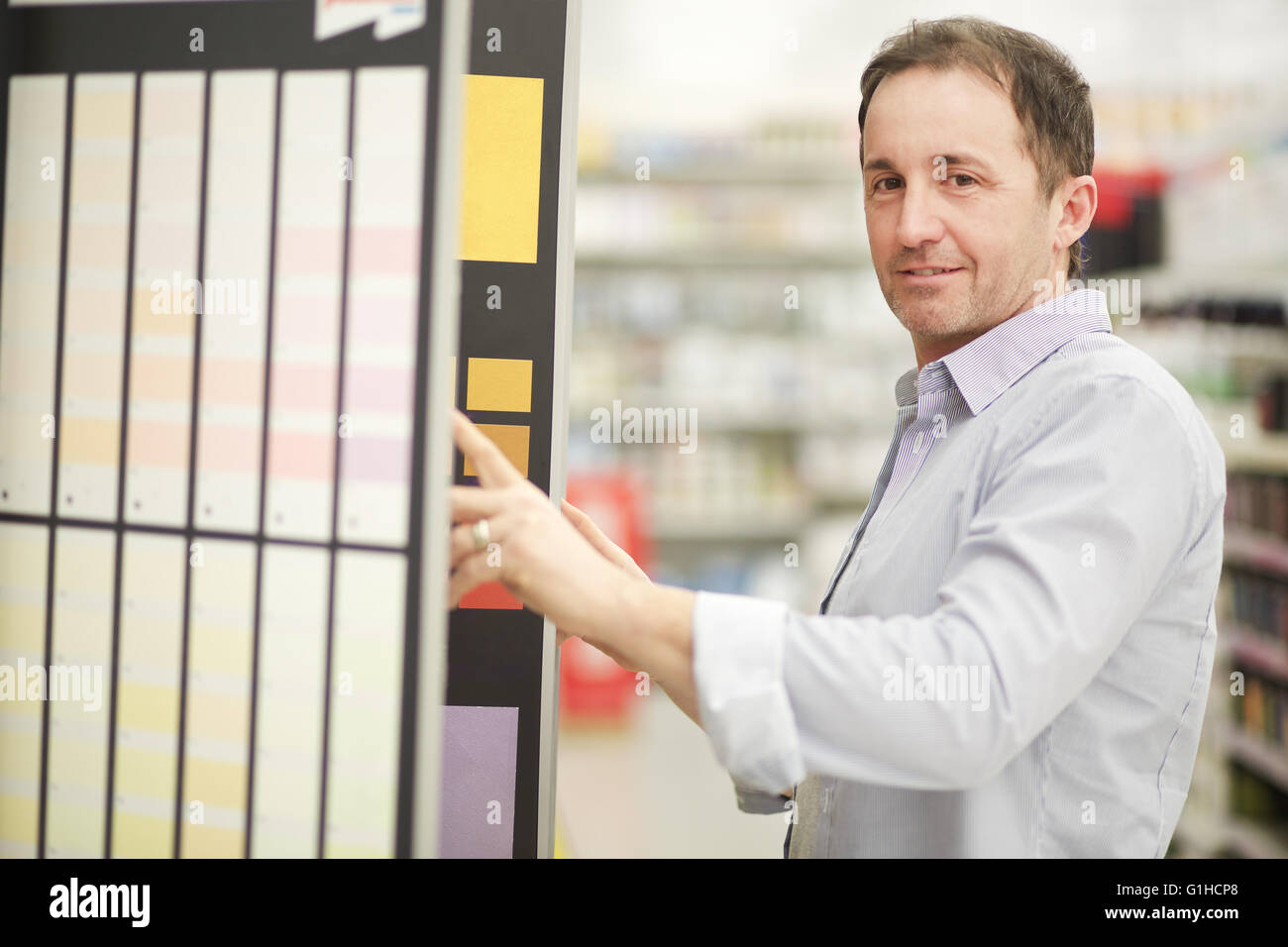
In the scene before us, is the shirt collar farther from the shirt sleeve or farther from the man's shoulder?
the shirt sleeve

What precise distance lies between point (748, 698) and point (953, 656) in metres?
0.19

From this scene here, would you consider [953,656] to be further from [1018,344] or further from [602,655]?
[602,655]

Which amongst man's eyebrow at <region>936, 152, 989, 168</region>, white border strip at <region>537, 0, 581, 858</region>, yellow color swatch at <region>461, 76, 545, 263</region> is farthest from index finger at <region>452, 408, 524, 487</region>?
man's eyebrow at <region>936, 152, 989, 168</region>

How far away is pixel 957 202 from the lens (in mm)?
1265

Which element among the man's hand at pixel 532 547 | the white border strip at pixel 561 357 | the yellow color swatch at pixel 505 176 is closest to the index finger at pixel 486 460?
the man's hand at pixel 532 547

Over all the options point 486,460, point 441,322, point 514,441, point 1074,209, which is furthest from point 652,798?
point 441,322

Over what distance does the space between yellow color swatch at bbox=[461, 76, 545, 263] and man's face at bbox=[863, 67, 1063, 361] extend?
1.46 ft

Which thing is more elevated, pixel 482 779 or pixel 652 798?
pixel 482 779

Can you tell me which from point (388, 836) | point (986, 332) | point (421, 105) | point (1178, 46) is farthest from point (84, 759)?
point (1178, 46)

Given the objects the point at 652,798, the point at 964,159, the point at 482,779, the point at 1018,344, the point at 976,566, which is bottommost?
the point at 652,798

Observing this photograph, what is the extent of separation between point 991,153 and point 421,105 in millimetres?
746

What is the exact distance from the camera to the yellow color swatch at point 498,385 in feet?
4.25

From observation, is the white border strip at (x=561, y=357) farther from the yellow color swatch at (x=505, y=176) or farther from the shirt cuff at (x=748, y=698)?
the shirt cuff at (x=748, y=698)
